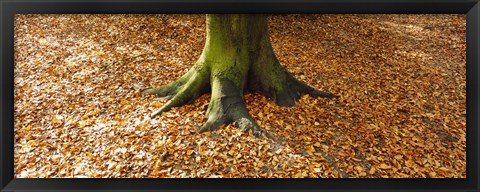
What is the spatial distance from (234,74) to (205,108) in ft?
2.04

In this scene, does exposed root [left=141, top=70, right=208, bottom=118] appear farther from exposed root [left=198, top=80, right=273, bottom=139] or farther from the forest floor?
exposed root [left=198, top=80, right=273, bottom=139]

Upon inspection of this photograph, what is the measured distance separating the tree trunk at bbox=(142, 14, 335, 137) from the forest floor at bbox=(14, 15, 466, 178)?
0.15 meters

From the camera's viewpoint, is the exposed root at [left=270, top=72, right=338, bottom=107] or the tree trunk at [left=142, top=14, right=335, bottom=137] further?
the exposed root at [left=270, top=72, right=338, bottom=107]

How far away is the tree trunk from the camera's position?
4145mm

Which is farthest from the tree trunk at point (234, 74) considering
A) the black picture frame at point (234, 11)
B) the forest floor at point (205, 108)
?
the black picture frame at point (234, 11)

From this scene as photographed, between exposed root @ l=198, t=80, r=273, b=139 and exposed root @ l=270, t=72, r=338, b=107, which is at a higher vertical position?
exposed root @ l=270, t=72, r=338, b=107

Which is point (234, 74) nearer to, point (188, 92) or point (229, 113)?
point (229, 113)

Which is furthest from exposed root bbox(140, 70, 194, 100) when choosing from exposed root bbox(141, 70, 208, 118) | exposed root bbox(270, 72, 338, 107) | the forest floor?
exposed root bbox(270, 72, 338, 107)

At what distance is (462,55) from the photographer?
295 inches

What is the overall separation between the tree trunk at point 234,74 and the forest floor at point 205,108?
0.49ft

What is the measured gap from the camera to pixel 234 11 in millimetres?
2668

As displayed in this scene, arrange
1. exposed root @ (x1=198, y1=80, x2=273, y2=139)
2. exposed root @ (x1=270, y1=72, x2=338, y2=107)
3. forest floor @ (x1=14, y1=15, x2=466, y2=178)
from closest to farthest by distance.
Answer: forest floor @ (x1=14, y1=15, x2=466, y2=178)
exposed root @ (x1=198, y1=80, x2=273, y2=139)
exposed root @ (x1=270, y1=72, x2=338, y2=107)

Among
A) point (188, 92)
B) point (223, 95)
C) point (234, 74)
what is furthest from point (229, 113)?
point (188, 92)

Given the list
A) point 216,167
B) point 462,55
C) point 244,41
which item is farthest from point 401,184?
point 462,55
